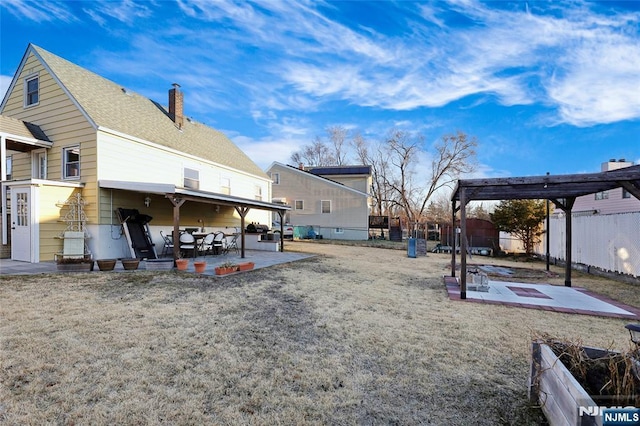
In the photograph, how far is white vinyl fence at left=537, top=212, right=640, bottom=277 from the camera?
8523 millimetres

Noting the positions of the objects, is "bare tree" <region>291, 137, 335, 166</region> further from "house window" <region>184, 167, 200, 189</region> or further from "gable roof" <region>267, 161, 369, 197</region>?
"house window" <region>184, 167, 200, 189</region>

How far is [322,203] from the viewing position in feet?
82.1

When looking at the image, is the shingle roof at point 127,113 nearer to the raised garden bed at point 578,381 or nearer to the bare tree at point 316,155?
the raised garden bed at point 578,381

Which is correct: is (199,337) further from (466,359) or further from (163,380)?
(466,359)

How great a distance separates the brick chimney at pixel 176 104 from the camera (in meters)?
14.7

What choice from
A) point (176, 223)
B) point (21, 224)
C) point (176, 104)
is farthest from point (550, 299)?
point (176, 104)

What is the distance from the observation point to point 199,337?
4.00 meters

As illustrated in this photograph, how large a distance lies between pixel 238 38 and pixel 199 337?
10.7m

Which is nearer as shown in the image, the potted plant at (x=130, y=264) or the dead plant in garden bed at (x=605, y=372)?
the dead plant in garden bed at (x=605, y=372)

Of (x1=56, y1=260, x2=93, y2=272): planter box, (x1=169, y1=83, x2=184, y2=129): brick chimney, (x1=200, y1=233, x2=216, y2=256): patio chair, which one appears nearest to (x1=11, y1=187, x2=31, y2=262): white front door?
(x1=56, y1=260, x2=93, y2=272): planter box

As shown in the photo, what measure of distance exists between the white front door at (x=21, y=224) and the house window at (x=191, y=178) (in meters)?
5.39

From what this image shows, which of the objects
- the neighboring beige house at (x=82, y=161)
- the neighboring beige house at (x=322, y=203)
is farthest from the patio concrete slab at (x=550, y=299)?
the neighboring beige house at (x=322, y=203)

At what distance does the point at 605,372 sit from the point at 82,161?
13060 millimetres

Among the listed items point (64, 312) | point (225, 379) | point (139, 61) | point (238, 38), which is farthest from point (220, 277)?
point (139, 61)
